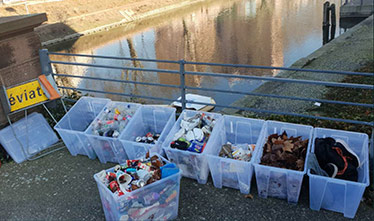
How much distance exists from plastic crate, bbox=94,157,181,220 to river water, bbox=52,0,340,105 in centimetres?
926

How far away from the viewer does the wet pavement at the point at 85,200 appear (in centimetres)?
377

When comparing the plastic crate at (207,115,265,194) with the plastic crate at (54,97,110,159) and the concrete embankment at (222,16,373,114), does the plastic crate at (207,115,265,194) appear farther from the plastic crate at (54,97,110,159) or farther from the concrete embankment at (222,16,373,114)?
the concrete embankment at (222,16,373,114)

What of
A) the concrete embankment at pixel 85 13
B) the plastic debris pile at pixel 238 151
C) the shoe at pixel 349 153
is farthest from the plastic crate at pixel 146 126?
the concrete embankment at pixel 85 13

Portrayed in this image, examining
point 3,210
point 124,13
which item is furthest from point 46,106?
point 124,13

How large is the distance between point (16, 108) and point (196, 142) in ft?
9.63

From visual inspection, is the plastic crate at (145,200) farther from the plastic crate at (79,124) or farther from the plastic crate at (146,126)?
the plastic crate at (79,124)

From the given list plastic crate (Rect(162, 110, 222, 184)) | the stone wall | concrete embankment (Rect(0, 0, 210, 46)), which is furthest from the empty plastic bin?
concrete embankment (Rect(0, 0, 210, 46))

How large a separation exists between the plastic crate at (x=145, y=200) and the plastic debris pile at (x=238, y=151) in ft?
3.00

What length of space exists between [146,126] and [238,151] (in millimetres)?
1590

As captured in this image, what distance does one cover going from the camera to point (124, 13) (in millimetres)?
35125

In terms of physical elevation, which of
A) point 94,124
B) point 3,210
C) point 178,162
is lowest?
point 3,210

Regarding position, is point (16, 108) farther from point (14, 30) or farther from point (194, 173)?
point (194, 173)

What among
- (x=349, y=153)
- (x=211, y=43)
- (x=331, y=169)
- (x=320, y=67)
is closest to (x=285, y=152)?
(x=331, y=169)

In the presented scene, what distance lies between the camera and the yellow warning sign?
520 cm
